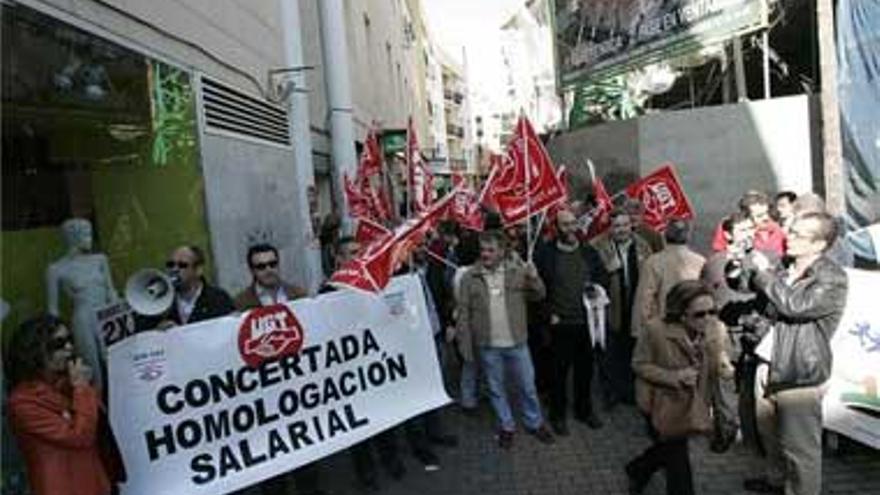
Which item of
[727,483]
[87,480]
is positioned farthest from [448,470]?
[87,480]

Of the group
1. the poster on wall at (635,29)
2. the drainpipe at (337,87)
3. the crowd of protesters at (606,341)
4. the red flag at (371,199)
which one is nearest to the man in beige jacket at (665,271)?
the crowd of protesters at (606,341)

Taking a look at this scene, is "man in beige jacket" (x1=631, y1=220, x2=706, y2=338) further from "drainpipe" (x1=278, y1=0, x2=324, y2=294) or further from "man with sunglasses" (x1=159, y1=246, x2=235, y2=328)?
"drainpipe" (x1=278, y1=0, x2=324, y2=294)

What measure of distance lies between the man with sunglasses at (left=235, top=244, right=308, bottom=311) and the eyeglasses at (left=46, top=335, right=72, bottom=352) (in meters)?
1.61

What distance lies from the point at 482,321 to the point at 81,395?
11.9 ft

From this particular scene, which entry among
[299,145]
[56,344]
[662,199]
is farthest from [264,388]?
[299,145]

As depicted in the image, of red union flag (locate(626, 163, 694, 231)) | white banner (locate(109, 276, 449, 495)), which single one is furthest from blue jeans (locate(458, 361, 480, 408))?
red union flag (locate(626, 163, 694, 231))

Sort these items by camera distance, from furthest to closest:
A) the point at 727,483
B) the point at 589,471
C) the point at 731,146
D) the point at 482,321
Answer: the point at 731,146 < the point at 482,321 < the point at 589,471 < the point at 727,483

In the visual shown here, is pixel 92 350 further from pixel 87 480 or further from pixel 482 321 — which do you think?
pixel 482 321

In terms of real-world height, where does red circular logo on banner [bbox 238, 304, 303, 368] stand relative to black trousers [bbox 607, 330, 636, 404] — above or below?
above

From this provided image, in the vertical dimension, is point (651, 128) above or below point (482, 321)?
above

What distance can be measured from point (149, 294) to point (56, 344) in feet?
3.16

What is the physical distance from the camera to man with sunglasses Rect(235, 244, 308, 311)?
239 inches

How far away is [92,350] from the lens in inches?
222

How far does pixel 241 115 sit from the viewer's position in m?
11.4
